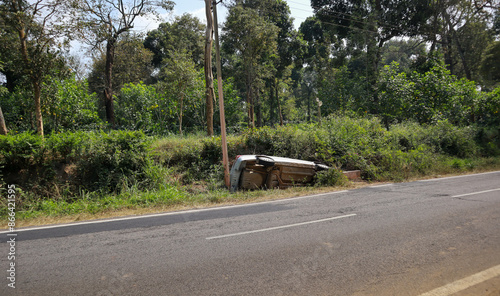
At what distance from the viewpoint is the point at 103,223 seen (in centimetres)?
584

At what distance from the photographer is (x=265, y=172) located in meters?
9.34

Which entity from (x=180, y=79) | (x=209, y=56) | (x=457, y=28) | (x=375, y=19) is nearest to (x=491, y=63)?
(x=457, y=28)

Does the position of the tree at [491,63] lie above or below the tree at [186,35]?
below

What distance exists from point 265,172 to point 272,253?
5.27m

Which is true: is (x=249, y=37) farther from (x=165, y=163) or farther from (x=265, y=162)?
(x=265, y=162)

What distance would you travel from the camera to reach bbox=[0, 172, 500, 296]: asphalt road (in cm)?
328

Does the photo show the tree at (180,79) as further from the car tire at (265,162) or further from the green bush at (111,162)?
the car tire at (265,162)

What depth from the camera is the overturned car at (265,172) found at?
9086 millimetres

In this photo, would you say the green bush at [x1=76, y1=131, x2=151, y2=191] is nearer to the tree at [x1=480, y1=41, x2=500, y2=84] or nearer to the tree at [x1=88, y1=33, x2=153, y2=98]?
the tree at [x1=88, y1=33, x2=153, y2=98]

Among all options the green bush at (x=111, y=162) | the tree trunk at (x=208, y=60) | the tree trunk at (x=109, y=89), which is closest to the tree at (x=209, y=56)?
the tree trunk at (x=208, y=60)

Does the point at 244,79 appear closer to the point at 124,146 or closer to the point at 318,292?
the point at 124,146

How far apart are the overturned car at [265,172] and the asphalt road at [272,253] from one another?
2.51 meters

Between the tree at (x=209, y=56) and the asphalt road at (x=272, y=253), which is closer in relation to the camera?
the asphalt road at (x=272, y=253)

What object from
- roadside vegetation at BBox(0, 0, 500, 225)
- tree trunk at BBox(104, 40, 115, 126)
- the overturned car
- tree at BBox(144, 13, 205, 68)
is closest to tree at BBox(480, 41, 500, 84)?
roadside vegetation at BBox(0, 0, 500, 225)
